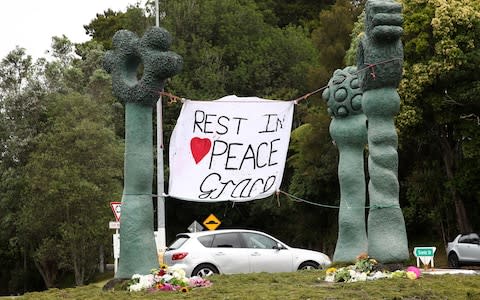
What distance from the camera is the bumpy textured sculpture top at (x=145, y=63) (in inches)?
562

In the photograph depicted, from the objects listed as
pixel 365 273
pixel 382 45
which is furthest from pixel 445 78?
pixel 365 273

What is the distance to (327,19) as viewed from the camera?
38.2 metres

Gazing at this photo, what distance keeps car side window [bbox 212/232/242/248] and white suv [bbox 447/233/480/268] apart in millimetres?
7729

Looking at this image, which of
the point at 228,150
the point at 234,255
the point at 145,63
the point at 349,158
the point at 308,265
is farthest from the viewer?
the point at 308,265

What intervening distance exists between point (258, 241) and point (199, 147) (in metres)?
6.97

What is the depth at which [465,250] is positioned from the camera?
23938 millimetres

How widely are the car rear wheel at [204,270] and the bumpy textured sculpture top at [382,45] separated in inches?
276

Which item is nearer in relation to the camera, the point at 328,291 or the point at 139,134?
the point at 328,291

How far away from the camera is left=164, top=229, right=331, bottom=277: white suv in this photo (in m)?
19.2

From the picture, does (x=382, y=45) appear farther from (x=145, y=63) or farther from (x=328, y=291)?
(x=328, y=291)

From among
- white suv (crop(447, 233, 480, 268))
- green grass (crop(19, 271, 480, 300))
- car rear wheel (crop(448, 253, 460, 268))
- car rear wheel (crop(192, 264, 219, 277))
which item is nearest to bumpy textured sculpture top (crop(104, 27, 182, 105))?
green grass (crop(19, 271, 480, 300))

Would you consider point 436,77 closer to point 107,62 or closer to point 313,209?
point 313,209

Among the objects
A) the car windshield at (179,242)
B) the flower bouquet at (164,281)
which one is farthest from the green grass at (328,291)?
the car windshield at (179,242)

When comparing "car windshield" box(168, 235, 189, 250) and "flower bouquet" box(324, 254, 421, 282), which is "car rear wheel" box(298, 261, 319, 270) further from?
"flower bouquet" box(324, 254, 421, 282)
